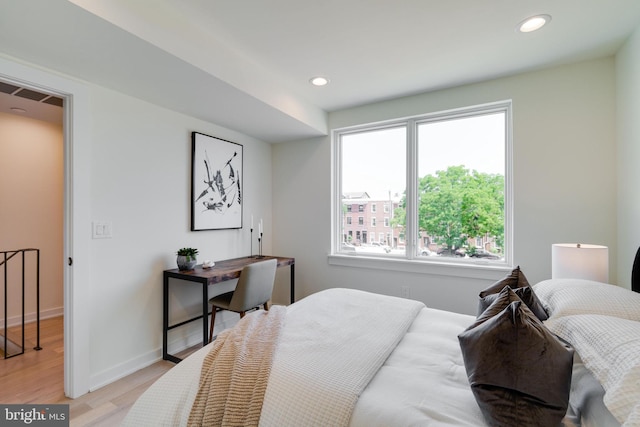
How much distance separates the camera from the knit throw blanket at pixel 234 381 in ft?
3.35

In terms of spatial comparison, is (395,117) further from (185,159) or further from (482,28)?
(185,159)

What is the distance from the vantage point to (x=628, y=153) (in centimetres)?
202

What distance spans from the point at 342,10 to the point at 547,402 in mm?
2004

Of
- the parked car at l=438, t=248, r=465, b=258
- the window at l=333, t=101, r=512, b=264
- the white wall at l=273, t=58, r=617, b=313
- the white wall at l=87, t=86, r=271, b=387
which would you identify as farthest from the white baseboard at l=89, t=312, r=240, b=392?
the parked car at l=438, t=248, r=465, b=258

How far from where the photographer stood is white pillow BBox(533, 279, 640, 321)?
1.17 meters

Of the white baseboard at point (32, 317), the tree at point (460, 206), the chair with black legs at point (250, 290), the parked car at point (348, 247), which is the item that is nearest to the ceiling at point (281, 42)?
the tree at point (460, 206)

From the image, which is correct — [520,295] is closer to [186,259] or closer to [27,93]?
[186,259]

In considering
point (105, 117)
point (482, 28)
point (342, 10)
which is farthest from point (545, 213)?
point (105, 117)

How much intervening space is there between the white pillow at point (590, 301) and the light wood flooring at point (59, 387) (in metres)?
2.46

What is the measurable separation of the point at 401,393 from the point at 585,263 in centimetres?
157

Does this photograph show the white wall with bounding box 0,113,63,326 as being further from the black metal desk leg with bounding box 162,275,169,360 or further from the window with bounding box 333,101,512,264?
the window with bounding box 333,101,512,264

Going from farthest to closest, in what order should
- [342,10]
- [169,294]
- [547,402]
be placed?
[169,294]
[342,10]
[547,402]

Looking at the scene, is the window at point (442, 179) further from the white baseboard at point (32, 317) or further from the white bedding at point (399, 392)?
the white baseboard at point (32, 317)

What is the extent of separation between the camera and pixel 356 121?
3279 millimetres
